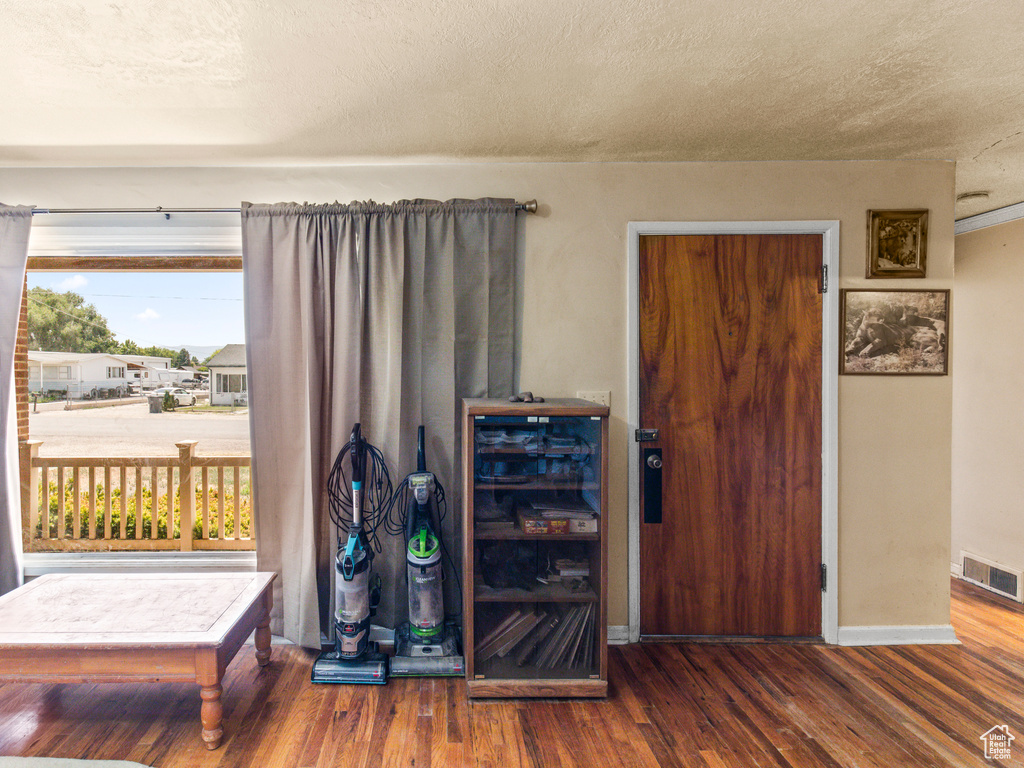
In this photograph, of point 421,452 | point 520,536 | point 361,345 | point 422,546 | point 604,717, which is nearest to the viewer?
point 604,717

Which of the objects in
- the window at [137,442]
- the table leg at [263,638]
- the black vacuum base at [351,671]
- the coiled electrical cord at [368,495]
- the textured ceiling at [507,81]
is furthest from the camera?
the window at [137,442]

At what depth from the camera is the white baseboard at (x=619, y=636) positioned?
2578 millimetres

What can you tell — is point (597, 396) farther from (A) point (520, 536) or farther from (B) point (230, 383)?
(B) point (230, 383)

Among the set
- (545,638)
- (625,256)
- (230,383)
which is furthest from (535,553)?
(230,383)

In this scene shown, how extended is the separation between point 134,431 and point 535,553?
7.42ft

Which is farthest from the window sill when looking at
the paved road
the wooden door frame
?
the wooden door frame

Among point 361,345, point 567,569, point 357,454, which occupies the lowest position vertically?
point 567,569

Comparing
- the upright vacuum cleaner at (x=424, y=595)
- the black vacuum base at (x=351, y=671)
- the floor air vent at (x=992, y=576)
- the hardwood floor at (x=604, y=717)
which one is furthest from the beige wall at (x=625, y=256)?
the black vacuum base at (x=351, y=671)

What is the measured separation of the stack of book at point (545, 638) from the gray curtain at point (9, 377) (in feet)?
7.82

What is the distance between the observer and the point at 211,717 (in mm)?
1859

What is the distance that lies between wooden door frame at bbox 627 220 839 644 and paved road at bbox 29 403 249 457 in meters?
2.06

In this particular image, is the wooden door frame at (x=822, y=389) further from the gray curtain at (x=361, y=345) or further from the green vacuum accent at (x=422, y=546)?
the green vacuum accent at (x=422, y=546)

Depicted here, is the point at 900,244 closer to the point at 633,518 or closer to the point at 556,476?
the point at 633,518

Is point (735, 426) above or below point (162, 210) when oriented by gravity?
below
